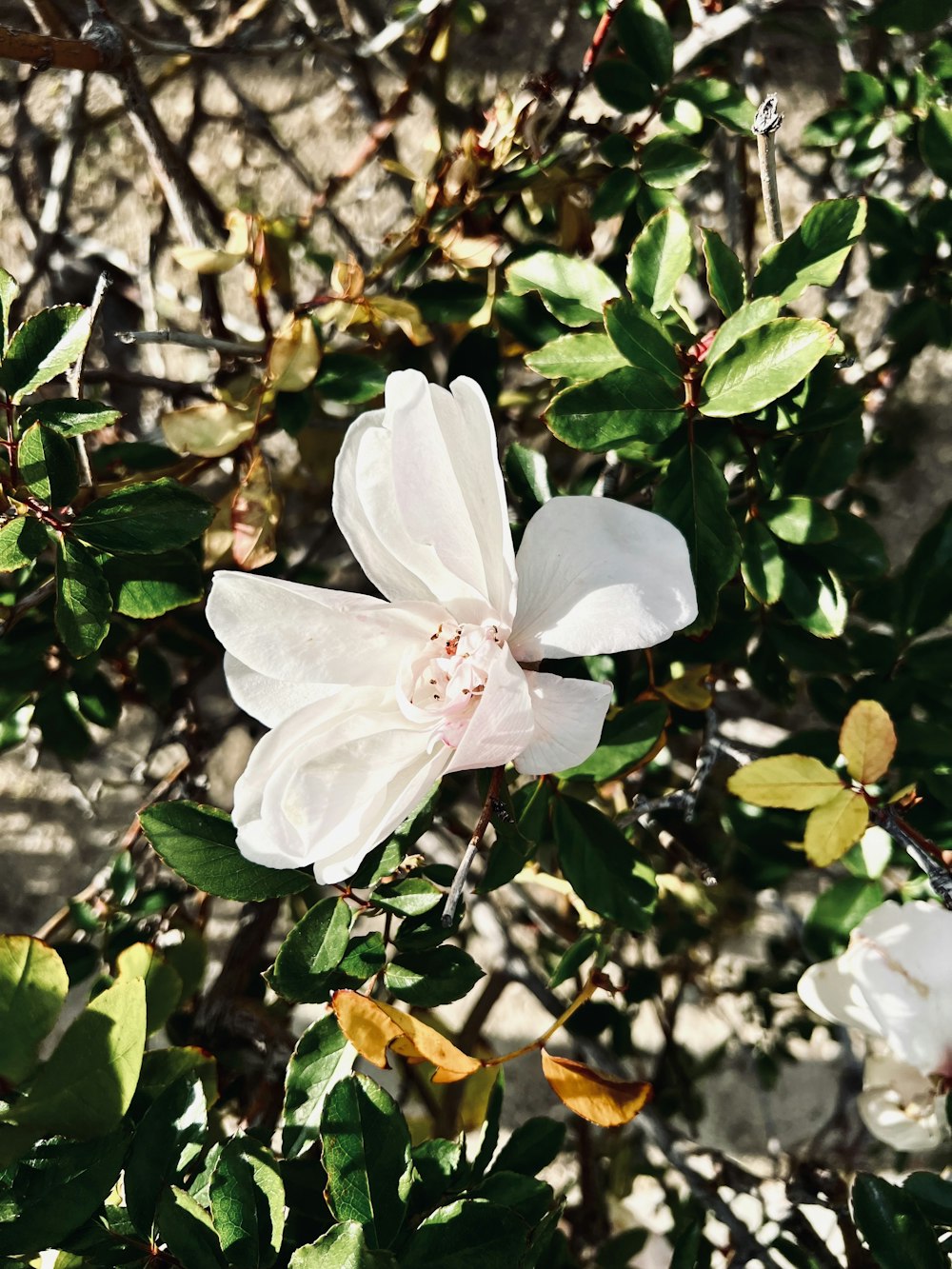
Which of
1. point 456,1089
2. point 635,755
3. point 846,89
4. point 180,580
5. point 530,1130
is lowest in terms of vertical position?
point 456,1089

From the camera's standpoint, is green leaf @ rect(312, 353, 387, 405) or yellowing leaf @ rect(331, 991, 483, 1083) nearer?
yellowing leaf @ rect(331, 991, 483, 1083)

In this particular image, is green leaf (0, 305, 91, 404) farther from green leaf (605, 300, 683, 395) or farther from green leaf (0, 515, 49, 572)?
green leaf (605, 300, 683, 395)

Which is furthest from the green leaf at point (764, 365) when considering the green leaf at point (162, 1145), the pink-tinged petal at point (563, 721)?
the green leaf at point (162, 1145)

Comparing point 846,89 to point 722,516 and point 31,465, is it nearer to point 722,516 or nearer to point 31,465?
point 722,516

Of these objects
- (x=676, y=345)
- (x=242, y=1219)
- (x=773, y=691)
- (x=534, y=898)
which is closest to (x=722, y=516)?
(x=676, y=345)

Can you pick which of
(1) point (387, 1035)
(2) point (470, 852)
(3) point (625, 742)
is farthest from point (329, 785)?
(3) point (625, 742)

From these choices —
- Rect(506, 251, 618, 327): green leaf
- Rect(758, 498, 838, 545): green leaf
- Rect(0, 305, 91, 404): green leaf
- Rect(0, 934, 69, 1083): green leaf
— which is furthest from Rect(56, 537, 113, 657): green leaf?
Rect(758, 498, 838, 545): green leaf
